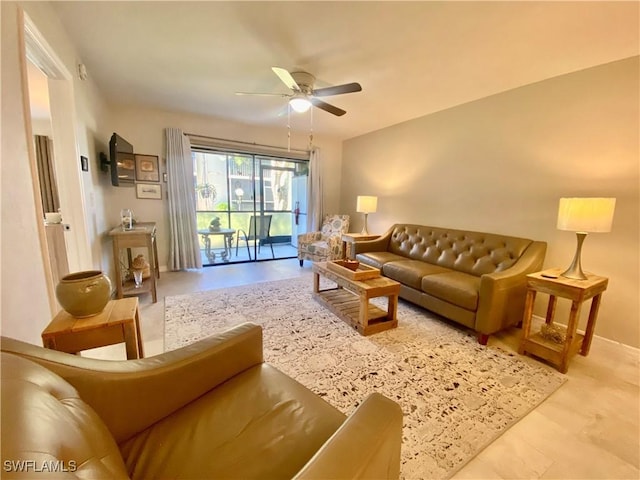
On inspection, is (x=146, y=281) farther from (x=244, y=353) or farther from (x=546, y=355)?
(x=546, y=355)

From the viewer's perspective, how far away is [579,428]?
1512 millimetres

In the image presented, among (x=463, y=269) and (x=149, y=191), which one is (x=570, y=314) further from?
(x=149, y=191)

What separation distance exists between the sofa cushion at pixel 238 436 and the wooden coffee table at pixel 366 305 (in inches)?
55.5

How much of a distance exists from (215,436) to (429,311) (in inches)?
102

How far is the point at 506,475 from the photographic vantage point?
1248 millimetres

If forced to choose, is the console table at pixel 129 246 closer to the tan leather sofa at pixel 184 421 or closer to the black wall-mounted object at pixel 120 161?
the black wall-mounted object at pixel 120 161

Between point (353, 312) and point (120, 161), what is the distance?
318cm

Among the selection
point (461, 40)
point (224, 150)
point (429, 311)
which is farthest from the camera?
point (224, 150)

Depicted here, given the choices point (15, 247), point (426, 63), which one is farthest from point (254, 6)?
point (15, 247)

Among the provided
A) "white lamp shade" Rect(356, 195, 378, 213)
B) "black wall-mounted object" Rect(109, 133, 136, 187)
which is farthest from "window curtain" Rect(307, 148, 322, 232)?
"black wall-mounted object" Rect(109, 133, 136, 187)

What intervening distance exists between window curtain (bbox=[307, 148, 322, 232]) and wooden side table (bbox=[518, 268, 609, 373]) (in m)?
3.76

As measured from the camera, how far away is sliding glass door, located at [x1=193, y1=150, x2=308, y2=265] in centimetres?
502

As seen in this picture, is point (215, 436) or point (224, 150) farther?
A: point (224, 150)

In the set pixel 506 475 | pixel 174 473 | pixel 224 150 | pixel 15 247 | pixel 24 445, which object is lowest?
pixel 506 475
